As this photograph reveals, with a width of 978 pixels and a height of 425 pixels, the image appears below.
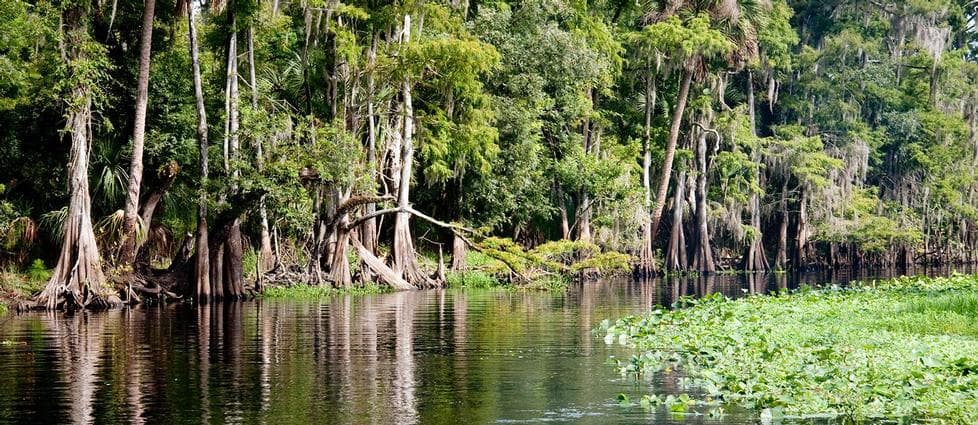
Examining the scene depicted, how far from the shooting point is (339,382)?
15711 millimetres

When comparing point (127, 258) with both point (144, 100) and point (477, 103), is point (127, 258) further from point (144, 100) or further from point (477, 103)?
point (477, 103)

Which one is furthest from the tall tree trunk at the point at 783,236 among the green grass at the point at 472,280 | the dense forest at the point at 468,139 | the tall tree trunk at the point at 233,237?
the tall tree trunk at the point at 233,237

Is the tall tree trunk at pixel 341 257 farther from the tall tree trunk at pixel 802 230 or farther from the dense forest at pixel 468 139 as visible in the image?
the tall tree trunk at pixel 802 230

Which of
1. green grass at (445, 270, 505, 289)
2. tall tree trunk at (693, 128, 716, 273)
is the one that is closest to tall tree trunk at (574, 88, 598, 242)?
green grass at (445, 270, 505, 289)

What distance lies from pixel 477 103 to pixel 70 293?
18.1 meters

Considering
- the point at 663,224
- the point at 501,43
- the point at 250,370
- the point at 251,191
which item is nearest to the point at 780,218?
the point at 663,224

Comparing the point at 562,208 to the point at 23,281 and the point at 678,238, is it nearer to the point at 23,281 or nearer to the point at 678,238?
the point at 678,238

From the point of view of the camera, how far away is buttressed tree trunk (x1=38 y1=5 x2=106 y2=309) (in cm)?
2984

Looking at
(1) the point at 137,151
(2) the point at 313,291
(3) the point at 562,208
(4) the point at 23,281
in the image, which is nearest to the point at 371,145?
(2) the point at 313,291

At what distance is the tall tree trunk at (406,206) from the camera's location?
40500mm

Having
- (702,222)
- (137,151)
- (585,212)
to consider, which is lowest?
(702,222)

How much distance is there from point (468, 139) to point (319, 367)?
26.8m

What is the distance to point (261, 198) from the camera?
33.8 metres

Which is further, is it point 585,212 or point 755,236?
point 755,236
